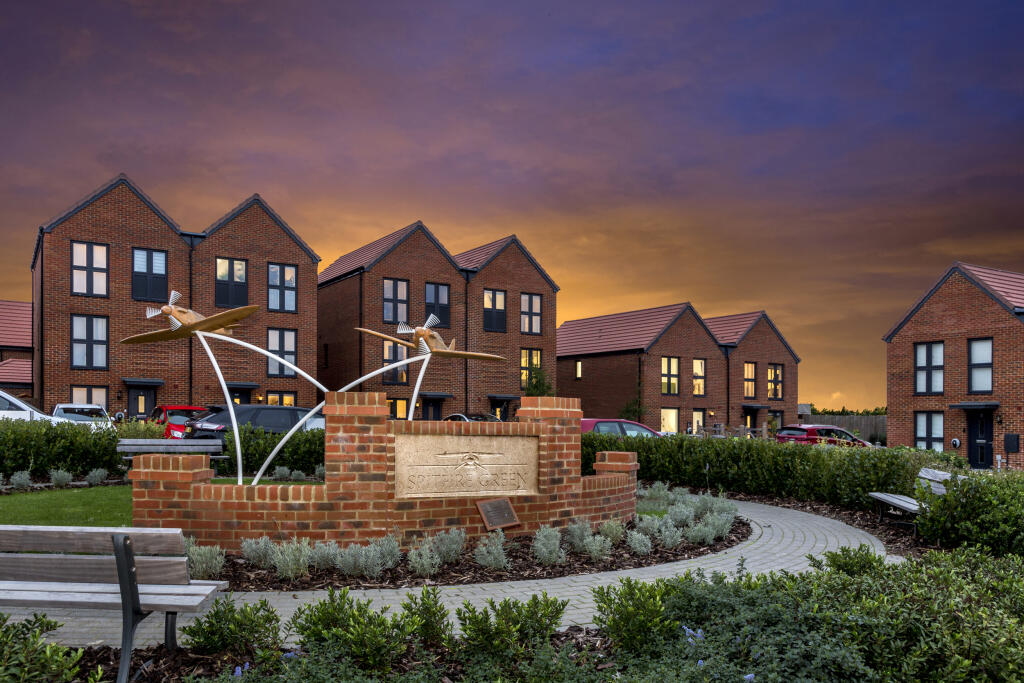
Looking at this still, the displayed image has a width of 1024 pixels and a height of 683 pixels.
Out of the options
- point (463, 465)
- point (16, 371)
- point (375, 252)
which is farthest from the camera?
point (375, 252)

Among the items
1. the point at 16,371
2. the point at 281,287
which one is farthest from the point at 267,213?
the point at 16,371

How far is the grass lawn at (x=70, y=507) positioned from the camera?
380 inches

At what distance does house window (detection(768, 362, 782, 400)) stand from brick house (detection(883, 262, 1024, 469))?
38.6ft

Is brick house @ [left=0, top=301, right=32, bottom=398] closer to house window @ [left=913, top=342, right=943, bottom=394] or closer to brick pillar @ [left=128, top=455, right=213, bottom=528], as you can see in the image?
brick pillar @ [left=128, top=455, right=213, bottom=528]

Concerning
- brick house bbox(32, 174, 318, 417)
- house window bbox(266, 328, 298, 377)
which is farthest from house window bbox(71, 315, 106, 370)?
house window bbox(266, 328, 298, 377)

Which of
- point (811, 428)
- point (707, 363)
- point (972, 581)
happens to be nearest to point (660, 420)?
point (707, 363)

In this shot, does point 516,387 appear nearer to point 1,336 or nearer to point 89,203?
point 89,203

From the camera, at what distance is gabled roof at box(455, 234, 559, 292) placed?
38.7 m

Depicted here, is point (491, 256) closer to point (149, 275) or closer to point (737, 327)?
point (149, 275)

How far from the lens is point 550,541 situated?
26.2ft

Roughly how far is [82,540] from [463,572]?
152 inches

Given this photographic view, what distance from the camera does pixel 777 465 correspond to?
48.7 feet

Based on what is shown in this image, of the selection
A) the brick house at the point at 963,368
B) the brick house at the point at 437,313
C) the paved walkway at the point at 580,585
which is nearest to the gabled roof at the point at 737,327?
the brick house at the point at 963,368

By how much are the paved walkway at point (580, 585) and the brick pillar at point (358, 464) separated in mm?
1050
